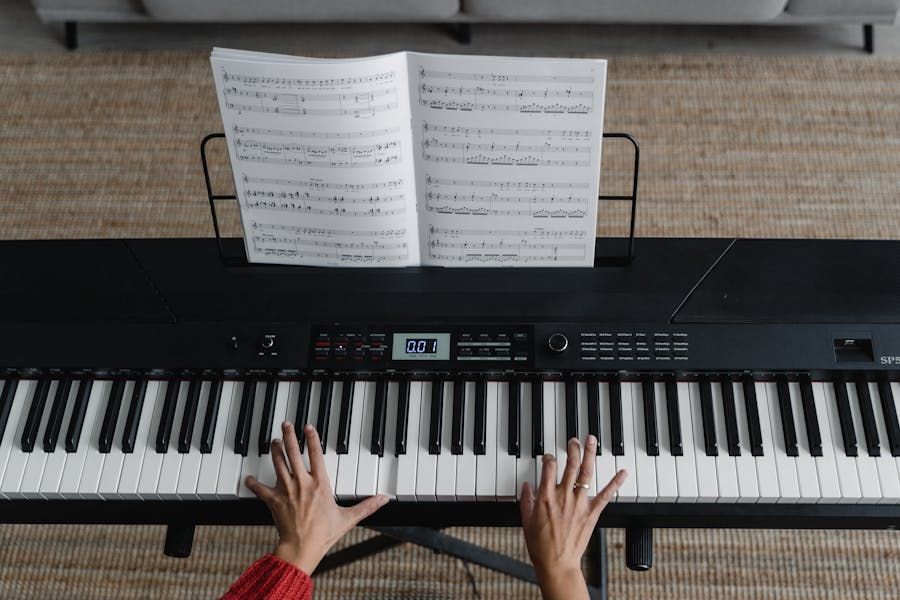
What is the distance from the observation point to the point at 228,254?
1581 millimetres

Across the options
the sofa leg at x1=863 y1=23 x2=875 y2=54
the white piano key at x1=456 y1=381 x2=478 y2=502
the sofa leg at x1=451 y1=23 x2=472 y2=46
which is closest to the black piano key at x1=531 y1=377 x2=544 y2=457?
the white piano key at x1=456 y1=381 x2=478 y2=502

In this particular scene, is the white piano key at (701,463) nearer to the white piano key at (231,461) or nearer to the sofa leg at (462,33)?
the white piano key at (231,461)

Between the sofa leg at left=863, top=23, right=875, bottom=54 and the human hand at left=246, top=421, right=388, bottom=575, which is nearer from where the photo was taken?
the human hand at left=246, top=421, right=388, bottom=575

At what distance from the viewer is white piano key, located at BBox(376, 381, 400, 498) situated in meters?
1.40

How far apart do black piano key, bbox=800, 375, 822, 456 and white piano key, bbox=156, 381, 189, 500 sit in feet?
3.19

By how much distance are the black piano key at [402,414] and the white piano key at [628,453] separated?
374 mm

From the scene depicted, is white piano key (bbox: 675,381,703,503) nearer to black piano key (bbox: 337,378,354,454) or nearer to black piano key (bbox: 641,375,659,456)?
black piano key (bbox: 641,375,659,456)

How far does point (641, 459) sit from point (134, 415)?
0.91 metres

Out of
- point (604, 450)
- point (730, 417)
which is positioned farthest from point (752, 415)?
point (604, 450)

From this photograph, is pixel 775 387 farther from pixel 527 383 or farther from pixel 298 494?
pixel 298 494

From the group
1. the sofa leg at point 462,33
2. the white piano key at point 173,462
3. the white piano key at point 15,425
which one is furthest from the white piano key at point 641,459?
the sofa leg at point 462,33

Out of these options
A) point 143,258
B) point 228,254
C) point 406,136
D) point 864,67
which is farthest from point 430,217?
point 864,67

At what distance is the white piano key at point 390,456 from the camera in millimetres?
1400

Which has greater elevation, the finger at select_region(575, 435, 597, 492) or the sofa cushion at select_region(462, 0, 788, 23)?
the sofa cushion at select_region(462, 0, 788, 23)
